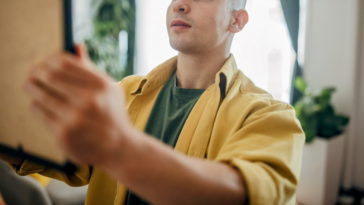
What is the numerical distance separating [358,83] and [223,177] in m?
2.66

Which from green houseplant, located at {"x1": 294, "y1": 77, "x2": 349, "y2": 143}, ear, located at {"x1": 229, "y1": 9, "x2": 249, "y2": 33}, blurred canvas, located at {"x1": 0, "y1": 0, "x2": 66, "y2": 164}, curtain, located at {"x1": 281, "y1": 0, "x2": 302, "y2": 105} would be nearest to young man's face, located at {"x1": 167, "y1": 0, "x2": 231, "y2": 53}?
ear, located at {"x1": 229, "y1": 9, "x2": 249, "y2": 33}

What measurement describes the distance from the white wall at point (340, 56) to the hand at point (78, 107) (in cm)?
278

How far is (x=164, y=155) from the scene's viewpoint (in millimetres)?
405

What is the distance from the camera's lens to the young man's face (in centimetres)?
100

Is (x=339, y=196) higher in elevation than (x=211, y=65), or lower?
lower

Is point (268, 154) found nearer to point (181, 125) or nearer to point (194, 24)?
point (181, 125)

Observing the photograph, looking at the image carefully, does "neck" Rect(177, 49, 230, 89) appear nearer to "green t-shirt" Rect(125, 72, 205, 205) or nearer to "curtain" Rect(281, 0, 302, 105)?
"green t-shirt" Rect(125, 72, 205, 205)

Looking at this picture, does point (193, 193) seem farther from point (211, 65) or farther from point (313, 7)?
point (313, 7)

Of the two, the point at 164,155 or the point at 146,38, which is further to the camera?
the point at 146,38

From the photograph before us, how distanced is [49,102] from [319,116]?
8.42 ft

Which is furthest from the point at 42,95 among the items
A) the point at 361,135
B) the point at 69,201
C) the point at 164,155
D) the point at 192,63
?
the point at 361,135

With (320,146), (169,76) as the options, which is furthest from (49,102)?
(320,146)

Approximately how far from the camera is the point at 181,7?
103 cm

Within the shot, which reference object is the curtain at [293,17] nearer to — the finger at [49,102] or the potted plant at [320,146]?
the potted plant at [320,146]
